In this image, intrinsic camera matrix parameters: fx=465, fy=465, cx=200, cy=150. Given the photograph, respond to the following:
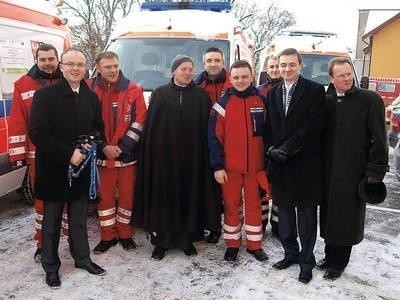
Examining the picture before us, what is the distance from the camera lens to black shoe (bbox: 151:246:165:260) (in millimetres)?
4312

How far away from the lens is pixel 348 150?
3668 mm

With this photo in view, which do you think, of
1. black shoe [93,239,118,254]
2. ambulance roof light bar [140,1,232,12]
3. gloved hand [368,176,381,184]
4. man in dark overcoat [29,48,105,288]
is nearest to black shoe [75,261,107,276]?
man in dark overcoat [29,48,105,288]

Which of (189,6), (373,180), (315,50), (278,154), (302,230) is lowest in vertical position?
(302,230)

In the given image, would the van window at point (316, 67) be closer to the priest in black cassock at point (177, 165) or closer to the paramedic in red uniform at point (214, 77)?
the paramedic in red uniform at point (214, 77)

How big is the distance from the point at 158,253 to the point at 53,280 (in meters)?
1.00

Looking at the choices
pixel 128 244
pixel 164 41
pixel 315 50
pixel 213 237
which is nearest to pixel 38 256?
pixel 128 244

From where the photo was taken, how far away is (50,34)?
608 cm

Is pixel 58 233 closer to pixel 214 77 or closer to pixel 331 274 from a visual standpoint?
pixel 214 77

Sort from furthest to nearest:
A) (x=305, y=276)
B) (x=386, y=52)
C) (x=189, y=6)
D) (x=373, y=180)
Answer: (x=386, y=52)
(x=189, y=6)
(x=305, y=276)
(x=373, y=180)

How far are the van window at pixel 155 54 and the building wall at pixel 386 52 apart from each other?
19802 millimetres

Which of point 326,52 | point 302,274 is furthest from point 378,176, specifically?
point 326,52

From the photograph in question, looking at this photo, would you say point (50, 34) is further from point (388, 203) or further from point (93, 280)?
point (388, 203)

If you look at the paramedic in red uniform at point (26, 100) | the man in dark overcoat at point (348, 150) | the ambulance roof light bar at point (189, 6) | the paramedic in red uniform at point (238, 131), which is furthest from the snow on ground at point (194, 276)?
the ambulance roof light bar at point (189, 6)

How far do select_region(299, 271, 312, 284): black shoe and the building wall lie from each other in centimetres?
2184
